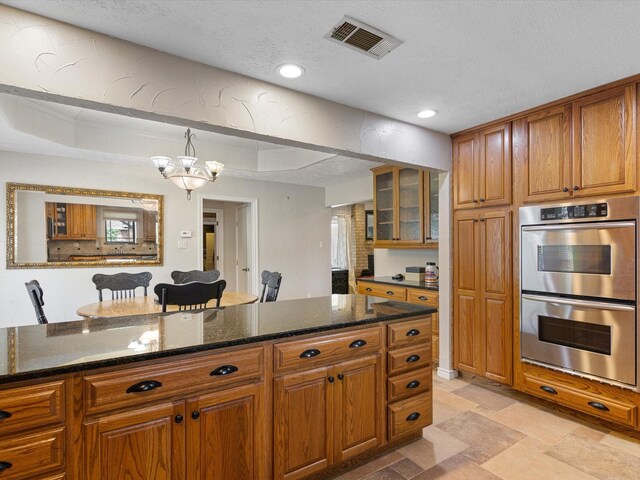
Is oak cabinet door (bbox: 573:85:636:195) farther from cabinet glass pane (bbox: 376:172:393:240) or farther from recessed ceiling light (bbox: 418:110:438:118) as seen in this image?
cabinet glass pane (bbox: 376:172:393:240)

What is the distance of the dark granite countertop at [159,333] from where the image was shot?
1.23m

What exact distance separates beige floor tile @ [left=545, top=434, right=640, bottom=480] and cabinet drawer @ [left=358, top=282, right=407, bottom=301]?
1800mm

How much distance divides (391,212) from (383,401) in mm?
2690

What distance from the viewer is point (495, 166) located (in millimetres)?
2930

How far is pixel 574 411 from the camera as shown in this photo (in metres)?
2.54

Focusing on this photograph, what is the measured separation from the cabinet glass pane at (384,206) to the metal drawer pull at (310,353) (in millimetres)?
2746

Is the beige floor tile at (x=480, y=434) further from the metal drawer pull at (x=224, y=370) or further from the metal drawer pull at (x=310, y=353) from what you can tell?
the metal drawer pull at (x=224, y=370)

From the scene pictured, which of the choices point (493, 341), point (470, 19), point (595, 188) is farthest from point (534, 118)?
point (493, 341)

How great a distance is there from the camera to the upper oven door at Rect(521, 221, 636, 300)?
2158 millimetres

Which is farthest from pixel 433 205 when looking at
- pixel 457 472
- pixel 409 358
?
pixel 457 472

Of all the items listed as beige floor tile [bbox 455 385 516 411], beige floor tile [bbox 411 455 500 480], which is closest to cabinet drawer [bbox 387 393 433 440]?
beige floor tile [bbox 411 455 500 480]

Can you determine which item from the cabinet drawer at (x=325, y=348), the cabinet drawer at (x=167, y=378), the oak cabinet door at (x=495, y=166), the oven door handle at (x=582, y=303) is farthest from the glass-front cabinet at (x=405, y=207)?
the cabinet drawer at (x=167, y=378)

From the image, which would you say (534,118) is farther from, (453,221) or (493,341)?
(493,341)

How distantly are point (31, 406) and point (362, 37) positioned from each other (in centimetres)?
208
